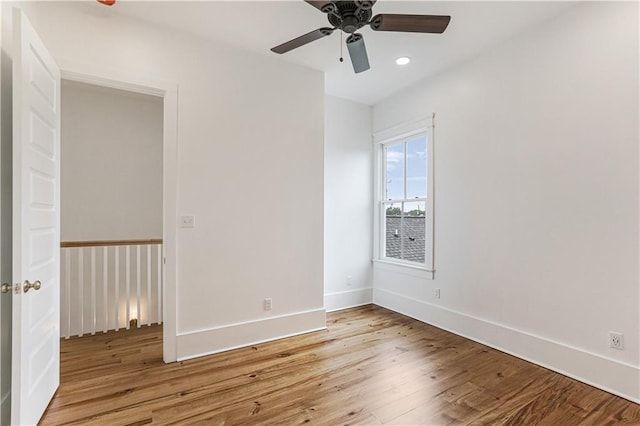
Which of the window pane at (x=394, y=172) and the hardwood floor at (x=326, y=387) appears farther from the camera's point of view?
the window pane at (x=394, y=172)

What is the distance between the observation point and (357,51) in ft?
7.57

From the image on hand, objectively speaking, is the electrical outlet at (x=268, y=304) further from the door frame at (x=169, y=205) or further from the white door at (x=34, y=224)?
the white door at (x=34, y=224)

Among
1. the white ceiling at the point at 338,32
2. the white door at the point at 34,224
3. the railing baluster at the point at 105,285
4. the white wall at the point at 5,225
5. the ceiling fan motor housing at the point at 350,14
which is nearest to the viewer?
the white door at the point at 34,224

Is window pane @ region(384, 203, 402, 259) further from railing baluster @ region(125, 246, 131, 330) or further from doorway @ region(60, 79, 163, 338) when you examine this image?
railing baluster @ region(125, 246, 131, 330)

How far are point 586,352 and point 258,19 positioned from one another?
3.65m

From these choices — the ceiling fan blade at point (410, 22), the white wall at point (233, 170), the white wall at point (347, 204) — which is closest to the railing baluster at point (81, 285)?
the white wall at point (233, 170)

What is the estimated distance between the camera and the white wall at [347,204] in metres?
4.21

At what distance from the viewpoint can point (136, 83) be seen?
103 inches

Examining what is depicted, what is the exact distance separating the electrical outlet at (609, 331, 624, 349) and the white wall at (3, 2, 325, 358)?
7.99 feet

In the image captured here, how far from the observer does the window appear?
149 inches

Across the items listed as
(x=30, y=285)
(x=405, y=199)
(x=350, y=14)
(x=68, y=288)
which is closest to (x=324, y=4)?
(x=350, y=14)

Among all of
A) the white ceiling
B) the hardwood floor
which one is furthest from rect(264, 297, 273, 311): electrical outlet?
the white ceiling

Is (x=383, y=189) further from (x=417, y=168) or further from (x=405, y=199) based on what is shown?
(x=417, y=168)

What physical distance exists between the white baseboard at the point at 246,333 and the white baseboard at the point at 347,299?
65cm
